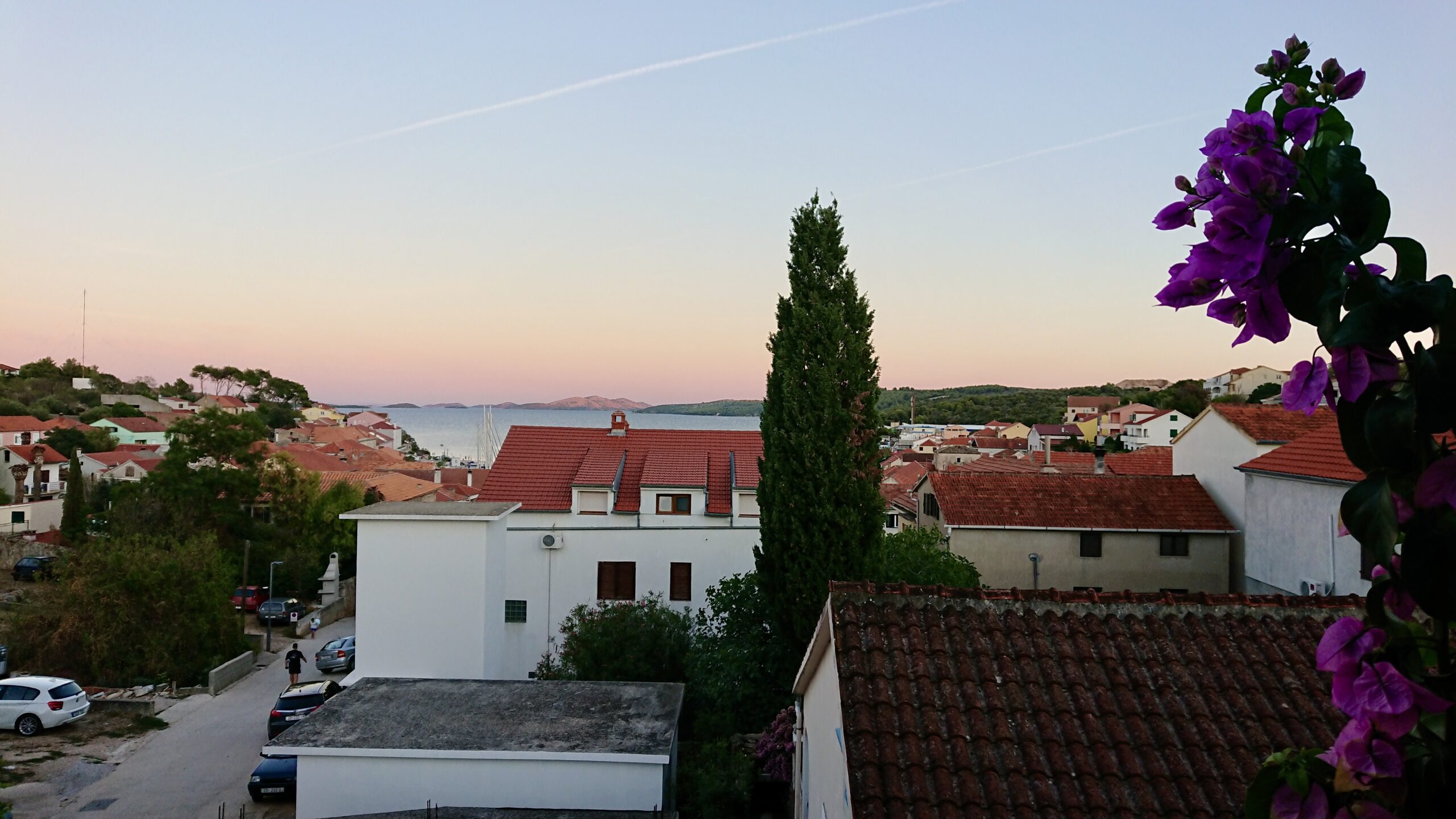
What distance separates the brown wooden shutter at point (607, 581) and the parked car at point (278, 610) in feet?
61.0

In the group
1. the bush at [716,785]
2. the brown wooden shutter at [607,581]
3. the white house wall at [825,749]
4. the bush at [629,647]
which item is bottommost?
the bush at [716,785]

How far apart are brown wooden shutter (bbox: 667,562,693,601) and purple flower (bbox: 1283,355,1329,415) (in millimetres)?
24710

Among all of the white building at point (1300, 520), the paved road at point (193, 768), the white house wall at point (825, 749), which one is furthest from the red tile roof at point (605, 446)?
the white house wall at point (825, 749)

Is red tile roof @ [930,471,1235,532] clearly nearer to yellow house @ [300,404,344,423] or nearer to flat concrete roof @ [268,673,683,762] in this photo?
flat concrete roof @ [268,673,683,762]

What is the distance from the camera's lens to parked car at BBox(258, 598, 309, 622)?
36844 mm

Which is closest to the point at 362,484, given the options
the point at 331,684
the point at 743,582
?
the point at 331,684

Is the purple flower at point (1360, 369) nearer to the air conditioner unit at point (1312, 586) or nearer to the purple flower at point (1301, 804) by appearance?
the purple flower at point (1301, 804)

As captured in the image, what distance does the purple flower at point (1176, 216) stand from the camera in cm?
145

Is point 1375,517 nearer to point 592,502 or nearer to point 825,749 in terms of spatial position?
point 825,749

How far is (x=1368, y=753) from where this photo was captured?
132 centimetres

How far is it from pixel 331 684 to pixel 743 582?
12.0 metres

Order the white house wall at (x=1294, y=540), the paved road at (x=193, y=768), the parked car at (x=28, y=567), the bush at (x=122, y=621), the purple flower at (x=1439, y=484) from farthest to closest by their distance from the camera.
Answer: the parked car at (x=28, y=567), the bush at (x=122, y=621), the white house wall at (x=1294, y=540), the paved road at (x=193, y=768), the purple flower at (x=1439, y=484)

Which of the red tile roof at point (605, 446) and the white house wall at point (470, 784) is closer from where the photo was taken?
the white house wall at point (470, 784)

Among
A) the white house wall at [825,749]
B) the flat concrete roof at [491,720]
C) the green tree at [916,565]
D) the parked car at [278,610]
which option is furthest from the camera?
the parked car at [278,610]
